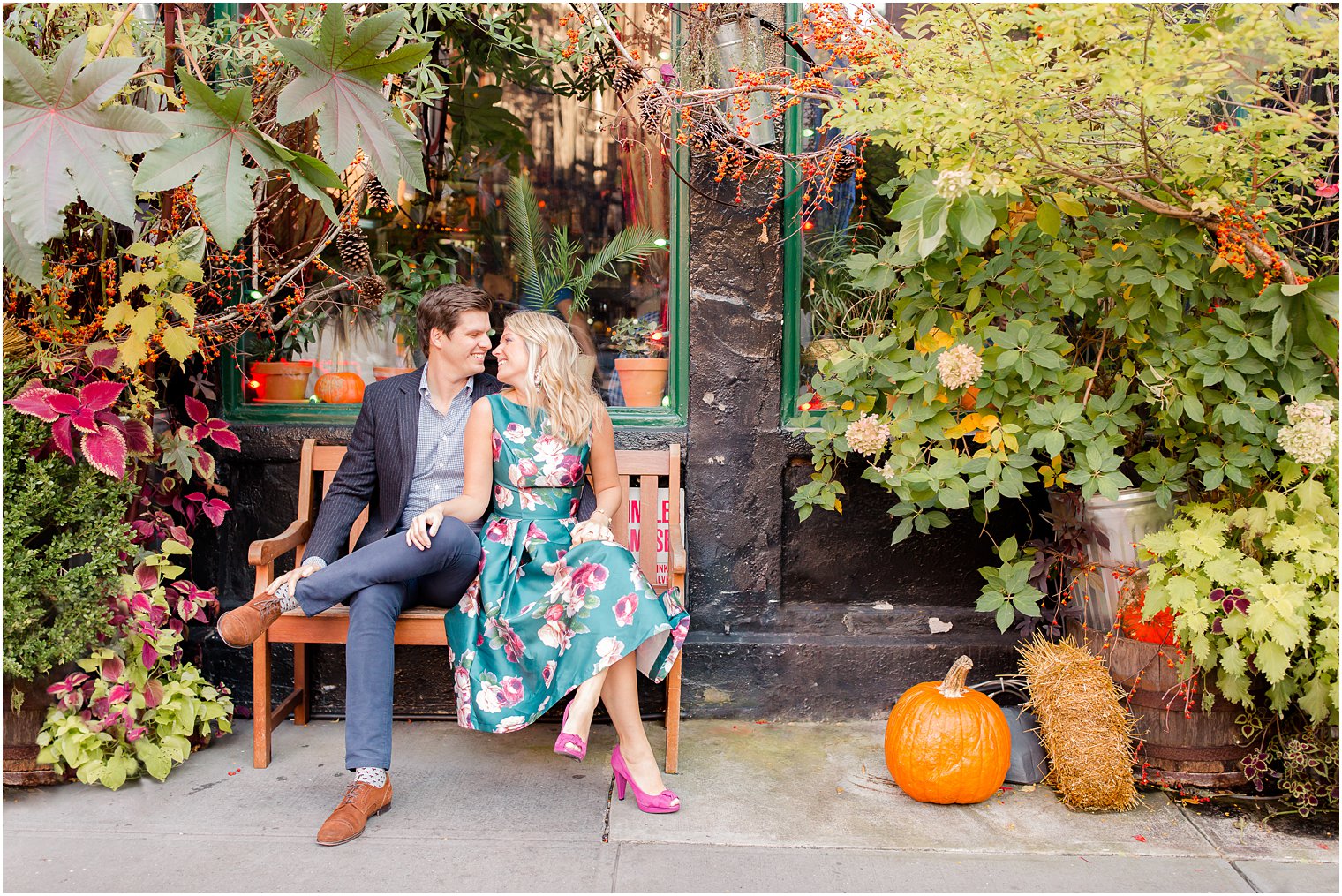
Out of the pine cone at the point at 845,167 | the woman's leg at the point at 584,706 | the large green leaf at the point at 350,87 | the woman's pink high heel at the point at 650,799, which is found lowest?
the woman's pink high heel at the point at 650,799

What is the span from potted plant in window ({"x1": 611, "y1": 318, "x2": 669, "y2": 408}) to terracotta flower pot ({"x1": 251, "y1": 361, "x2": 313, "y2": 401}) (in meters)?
1.36

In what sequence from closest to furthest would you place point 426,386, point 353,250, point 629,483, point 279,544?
1. point 279,544
2. point 426,386
3. point 629,483
4. point 353,250

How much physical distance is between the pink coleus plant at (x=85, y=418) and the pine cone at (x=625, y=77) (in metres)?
2.12

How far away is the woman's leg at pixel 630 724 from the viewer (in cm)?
320

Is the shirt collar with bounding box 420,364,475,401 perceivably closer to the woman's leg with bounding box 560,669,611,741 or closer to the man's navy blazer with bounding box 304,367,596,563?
the man's navy blazer with bounding box 304,367,596,563

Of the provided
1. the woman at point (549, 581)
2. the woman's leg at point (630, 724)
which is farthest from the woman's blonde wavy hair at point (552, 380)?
the woman's leg at point (630, 724)

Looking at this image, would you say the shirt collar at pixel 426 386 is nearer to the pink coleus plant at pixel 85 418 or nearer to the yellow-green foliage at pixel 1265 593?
the pink coleus plant at pixel 85 418

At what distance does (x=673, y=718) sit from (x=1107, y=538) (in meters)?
1.59

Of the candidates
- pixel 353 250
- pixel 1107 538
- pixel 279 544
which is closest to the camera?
pixel 1107 538

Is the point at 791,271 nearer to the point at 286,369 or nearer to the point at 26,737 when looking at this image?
the point at 286,369

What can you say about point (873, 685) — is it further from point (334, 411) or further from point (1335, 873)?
point (334, 411)

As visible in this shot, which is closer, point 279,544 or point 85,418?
point 85,418

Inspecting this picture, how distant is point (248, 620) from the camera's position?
3.04 m

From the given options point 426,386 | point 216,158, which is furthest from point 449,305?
point 216,158
